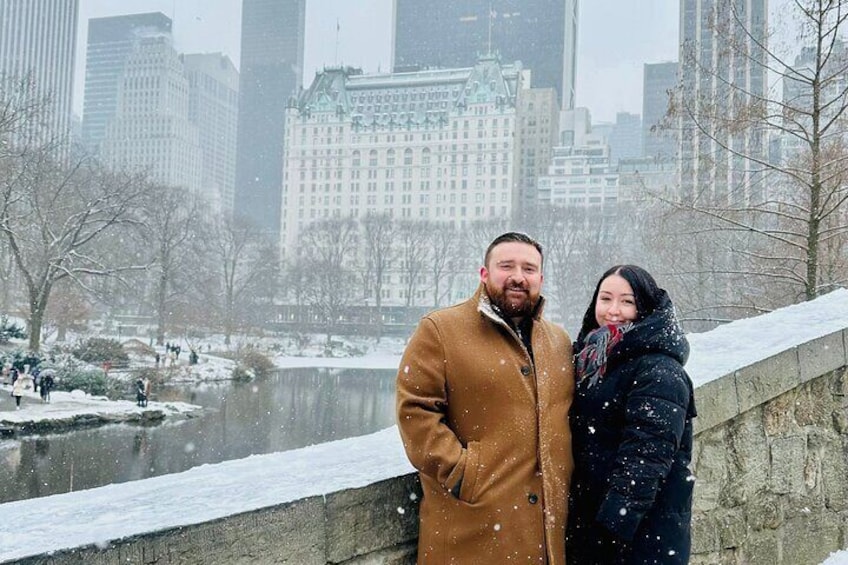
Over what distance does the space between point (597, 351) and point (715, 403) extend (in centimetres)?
123

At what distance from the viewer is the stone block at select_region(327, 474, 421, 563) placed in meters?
2.39

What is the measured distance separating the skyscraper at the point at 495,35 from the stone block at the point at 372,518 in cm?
16641

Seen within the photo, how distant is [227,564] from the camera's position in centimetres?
209

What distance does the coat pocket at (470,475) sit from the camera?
223 cm

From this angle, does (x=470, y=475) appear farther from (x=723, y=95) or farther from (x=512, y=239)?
(x=723, y=95)

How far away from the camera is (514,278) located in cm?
251

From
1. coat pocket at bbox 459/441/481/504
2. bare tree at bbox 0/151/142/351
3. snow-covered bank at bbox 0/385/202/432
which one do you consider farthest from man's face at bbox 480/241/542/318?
bare tree at bbox 0/151/142/351

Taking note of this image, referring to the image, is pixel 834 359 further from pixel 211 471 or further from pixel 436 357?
pixel 211 471

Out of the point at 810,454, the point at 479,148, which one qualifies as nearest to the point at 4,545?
the point at 810,454

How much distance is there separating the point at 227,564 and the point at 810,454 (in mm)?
3216

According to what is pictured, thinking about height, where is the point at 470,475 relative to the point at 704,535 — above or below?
above

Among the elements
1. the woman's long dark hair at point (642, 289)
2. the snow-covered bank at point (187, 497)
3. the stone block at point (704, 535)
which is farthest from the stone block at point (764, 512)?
the snow-covered bank at point (187, 497)

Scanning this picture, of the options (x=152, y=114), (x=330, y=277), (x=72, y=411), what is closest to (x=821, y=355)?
(x=72, y=411)

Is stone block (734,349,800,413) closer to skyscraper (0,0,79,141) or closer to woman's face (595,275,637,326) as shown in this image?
woman's face (595,275,637,326)
